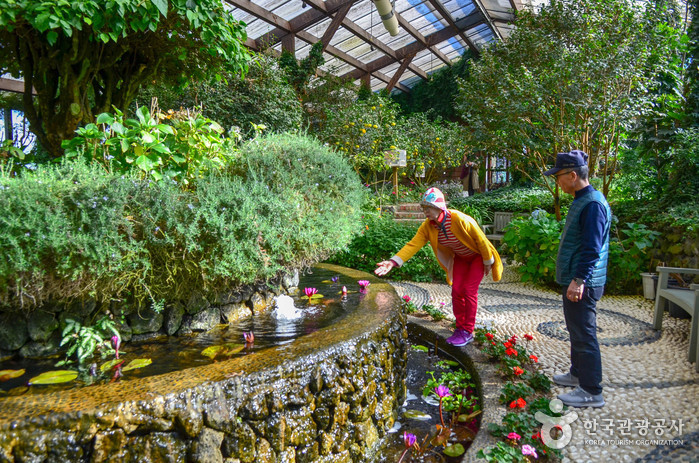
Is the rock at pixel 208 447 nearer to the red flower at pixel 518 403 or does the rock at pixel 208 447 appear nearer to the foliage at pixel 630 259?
the red flower at pixel 518 403

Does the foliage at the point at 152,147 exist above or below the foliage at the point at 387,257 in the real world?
above

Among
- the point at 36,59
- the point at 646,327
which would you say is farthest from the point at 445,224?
the point at 36,59

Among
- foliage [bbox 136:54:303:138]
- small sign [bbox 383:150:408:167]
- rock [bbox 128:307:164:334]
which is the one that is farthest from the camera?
small sign [bbox 383:150:408:167]

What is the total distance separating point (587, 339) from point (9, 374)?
9.25 ft

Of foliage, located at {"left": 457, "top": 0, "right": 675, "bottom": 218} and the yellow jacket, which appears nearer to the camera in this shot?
the yellow jacket

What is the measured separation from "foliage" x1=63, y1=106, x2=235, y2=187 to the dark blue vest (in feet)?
7.37

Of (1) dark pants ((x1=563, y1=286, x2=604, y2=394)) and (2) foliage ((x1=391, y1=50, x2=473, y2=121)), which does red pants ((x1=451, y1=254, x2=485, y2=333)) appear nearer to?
(1) dark pants ((x1=563, y1=286, x2=604, y2=394))

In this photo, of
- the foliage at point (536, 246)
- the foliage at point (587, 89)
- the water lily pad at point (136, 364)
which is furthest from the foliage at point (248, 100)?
the water lily pad at point (136, 364)

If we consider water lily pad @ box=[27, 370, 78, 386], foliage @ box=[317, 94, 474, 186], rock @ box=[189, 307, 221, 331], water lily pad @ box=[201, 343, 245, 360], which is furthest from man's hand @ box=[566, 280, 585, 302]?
foliage @ box=[317, 94, 474, 186]

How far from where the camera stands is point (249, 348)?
2059mm

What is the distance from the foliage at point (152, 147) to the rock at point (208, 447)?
1446 mm

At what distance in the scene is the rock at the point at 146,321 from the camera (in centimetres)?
215

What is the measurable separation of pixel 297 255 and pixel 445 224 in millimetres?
1108

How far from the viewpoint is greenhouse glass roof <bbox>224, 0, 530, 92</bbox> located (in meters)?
11.9
